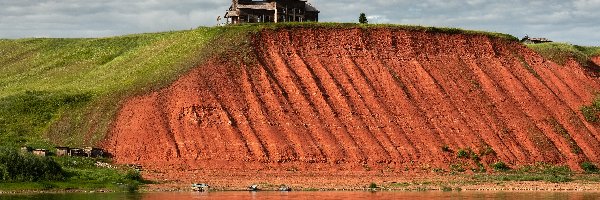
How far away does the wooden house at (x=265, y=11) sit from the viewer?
10499 cm

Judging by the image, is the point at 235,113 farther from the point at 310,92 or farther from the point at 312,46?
the point at 312,46

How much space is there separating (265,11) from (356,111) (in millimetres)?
21939

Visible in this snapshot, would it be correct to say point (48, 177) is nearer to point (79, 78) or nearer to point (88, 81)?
point (88, 81)

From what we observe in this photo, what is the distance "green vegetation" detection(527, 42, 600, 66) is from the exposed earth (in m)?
2.37

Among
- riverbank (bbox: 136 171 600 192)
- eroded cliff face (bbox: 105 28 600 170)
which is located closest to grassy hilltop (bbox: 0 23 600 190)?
eroded cliff face (bbox: 105 28 600 170)

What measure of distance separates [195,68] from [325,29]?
13946mm

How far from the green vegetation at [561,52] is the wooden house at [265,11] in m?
24.0

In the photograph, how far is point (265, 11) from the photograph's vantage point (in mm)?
105438

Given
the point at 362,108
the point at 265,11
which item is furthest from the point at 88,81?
the point at 362,108

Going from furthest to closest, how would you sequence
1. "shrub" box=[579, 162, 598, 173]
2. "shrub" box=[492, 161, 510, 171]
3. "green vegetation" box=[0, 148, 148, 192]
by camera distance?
1. "shrub" box=[579, 162, 598, 173]
2. "shrub" box=[492, 161, 510, 171]
3. "green vegetation" box=[0, 148, 148, 192]

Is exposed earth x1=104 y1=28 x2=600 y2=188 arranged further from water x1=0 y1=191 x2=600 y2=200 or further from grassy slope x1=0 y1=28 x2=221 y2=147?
water x1=0 y1=191 x2=600 y2=200

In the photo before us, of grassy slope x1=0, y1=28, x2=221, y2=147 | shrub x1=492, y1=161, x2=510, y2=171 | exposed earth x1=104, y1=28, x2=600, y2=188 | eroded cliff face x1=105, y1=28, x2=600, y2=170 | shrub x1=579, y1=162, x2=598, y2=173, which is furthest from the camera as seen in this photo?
shrub x1=579, y1=162, x2=598, y2=173

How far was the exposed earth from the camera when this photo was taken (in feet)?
260

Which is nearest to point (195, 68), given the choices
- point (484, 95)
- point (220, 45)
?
point (220, 45)
